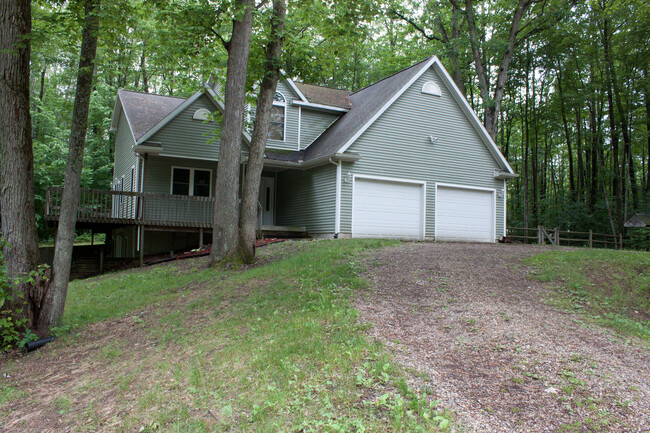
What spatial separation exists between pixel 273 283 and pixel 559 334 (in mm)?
4744

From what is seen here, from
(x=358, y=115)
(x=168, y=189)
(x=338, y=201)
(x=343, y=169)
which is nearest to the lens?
(x=338, y=201)

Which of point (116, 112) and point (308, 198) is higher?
point (116, 112)

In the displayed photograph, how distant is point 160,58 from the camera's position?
12805mm

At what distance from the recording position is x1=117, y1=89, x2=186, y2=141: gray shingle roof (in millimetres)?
17641

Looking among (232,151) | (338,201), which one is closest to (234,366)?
(232,151)

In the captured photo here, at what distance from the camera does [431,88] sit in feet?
56.7

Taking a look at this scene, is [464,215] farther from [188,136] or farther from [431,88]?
[188,136]

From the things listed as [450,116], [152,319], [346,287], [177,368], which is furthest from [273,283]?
[450,116]

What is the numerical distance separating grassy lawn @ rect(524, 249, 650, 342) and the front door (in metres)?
11.6

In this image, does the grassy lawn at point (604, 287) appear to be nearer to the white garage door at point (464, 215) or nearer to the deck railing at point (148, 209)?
A: the white garage door at point (464, 215)

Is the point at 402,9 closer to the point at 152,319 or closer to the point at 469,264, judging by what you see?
the point at 469,264

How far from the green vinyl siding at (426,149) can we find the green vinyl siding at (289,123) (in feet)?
12.6

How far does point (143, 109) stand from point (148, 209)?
212 inches

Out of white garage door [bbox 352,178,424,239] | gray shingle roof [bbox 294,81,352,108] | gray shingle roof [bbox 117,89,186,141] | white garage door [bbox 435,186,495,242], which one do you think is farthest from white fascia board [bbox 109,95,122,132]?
white garage door [bbox 435,186,495,242]
